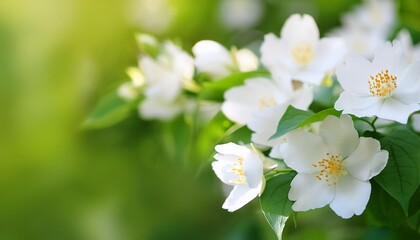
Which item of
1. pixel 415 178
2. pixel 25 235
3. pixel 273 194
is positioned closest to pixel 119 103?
pixel 273 194

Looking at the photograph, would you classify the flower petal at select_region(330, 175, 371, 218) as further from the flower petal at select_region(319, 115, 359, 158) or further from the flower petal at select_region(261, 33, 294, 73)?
the flower petal at select_region(261, 33, 294, 73)

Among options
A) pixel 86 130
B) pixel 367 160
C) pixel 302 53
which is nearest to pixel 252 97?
pixel 302 53

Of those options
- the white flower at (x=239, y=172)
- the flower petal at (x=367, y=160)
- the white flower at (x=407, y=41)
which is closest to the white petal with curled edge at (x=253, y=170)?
the white flower at (x=239, y=172)

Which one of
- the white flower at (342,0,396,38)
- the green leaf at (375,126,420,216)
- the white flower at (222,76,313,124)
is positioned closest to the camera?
the green leaf at (375,126,420,216)

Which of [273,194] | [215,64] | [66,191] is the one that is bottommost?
[66,191]

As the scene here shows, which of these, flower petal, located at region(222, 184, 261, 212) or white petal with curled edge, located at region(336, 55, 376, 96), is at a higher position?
white petal with curled edge, located at region(336, 55, 376, 96)

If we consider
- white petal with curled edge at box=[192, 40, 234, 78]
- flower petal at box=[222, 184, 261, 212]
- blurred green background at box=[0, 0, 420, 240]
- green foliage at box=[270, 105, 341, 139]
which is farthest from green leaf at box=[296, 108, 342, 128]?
blurred green background at box=[0, 0, 420, 240]

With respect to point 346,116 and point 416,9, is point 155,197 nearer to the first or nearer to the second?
point 416,9
